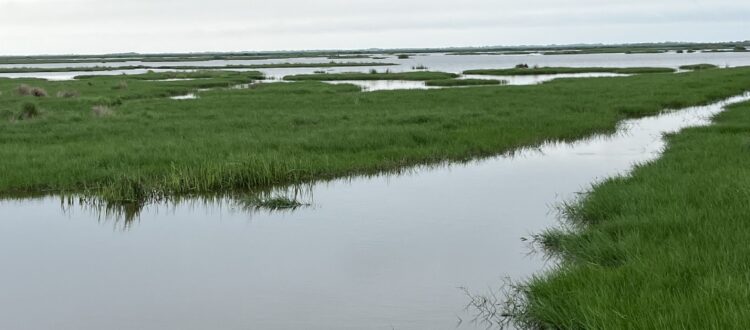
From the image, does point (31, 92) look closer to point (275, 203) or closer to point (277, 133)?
point (277, 133)

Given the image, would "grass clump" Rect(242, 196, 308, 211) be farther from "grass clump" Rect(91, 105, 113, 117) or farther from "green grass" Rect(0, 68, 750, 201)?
"grass clump" Rect(91, 105, 113, 117)

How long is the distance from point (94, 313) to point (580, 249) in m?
5.49

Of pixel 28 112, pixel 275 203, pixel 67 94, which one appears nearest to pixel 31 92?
pixel 67 94

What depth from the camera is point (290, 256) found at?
31.5 feet

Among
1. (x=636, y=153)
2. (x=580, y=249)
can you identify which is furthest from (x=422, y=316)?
(x=636, y=153)

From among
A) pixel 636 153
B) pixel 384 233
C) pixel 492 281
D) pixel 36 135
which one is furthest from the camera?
pixel 36 135

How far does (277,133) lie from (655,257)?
13.9 m

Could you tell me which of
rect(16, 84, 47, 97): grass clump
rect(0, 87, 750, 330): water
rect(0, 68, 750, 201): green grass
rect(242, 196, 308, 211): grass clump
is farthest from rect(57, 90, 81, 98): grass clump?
rect(242, 196, 308, 211): grass clump

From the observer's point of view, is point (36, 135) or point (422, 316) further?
point (36, 135)

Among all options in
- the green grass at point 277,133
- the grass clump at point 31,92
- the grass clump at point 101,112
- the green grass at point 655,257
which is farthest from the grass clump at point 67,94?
the green grass at point 655,257

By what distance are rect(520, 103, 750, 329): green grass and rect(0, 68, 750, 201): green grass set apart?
6.60 m

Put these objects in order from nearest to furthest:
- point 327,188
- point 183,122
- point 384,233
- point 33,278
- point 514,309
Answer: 1. point 514,309
2. point 33,278
3. point 384,233
4. point 327,188
5. point 183,122

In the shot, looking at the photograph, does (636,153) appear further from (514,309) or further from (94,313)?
(94,313)

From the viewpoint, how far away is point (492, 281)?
827 cm
